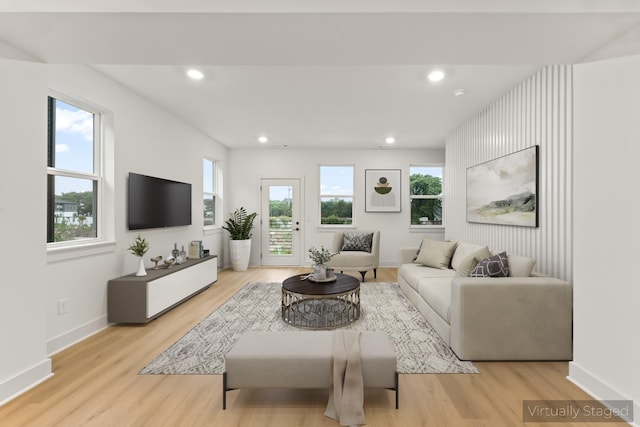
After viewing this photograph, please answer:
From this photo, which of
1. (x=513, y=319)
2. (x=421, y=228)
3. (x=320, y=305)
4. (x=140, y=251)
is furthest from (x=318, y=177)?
(x=513, y=319)

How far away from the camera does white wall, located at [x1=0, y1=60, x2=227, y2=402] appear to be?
6.05ft

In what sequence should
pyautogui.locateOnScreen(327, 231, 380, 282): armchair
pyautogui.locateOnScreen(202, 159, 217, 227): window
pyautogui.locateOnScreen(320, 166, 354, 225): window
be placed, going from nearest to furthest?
pyautogui.locateOnScreen(327, 231, 380, 282): armchair, pyautogui.locateOnScreen(202, 159, 217, 227): window, pyautogui.locateOnScreen(320, 166, 354, 225): window

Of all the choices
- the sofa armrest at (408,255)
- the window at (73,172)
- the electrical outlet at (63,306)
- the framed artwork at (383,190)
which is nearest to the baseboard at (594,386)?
the sofa armrest at (408,255)

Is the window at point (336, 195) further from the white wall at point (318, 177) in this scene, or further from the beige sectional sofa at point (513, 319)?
the beige sectional sofa at point (513, 319)

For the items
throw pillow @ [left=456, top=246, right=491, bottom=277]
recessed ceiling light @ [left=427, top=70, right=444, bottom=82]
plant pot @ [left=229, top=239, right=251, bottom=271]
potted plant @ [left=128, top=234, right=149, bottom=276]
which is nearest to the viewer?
recessed ceiling light @ [left=427, top=70, right=444, bottom=82]

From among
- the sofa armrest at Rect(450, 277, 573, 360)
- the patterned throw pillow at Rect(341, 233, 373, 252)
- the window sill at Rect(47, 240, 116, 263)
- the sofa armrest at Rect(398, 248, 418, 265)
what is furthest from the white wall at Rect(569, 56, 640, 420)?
the window sill at Rect(47, 240, 116, 263)

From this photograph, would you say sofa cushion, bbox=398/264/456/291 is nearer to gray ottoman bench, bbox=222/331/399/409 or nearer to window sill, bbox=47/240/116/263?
gray ottoman bench, bbox=222/331/399/409

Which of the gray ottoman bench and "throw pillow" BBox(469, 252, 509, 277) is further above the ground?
"throw pillow" BBox(469, 252, 509, 277)

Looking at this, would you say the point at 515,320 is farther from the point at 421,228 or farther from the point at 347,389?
the point at 421,228

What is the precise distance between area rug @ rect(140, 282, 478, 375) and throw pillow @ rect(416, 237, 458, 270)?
61 cm

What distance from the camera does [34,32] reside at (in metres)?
1.68

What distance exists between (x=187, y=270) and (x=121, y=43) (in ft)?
9.00

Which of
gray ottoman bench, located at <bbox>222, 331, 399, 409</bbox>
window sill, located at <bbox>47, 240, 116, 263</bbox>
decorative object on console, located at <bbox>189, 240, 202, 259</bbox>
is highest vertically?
window sill, located at <bbox>47, 240, 116, 263</bbox>

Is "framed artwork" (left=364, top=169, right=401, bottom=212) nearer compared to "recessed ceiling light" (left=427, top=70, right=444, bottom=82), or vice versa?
"recessed ceiling light" (left=427, top=70, right=444, bottom=82)
